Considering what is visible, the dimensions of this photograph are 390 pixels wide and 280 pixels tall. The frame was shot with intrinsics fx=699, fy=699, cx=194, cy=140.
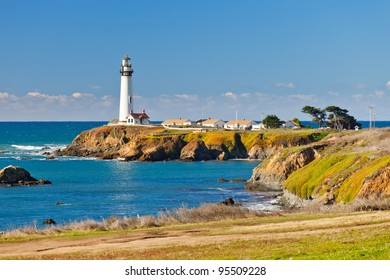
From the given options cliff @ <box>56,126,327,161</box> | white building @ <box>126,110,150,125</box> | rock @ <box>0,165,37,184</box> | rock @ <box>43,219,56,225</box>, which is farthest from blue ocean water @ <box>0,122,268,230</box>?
white building @ <box>126,110,150,125</box>

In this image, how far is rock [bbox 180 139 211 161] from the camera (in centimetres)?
15475

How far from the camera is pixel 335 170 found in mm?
70500

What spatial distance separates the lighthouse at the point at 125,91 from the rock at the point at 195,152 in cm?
3832

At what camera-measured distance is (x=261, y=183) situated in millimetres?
91562

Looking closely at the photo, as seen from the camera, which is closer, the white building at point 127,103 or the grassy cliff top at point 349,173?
the grassy cliff top at point 349,173

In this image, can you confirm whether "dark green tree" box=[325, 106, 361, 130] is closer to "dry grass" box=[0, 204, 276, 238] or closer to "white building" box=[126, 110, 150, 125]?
"white building" box=[126, 110, 150, 125]

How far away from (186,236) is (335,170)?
1454 inches

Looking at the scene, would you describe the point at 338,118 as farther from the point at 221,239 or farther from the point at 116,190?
the point at 221,239

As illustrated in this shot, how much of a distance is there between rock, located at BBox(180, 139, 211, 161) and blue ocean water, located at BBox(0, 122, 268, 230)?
526cm

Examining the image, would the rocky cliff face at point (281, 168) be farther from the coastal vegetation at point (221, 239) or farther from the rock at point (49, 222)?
the coastal vegetation at point (221, 239)

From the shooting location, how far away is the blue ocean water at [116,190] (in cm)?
7325

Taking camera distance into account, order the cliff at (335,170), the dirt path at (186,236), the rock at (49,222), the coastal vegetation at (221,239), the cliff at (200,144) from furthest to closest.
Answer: the cliff at (200,144) → the rock at (49,222) → the cliff at (335,170) → the dirt path at (186,236) → the coastal vegetation at (221,239)

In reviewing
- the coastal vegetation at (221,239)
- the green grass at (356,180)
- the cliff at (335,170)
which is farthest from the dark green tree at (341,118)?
the coastal vegetation at (221,239)

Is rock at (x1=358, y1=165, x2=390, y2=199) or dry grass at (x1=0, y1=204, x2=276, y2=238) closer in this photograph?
dry grass at (x1=0, y1=204, x2=276, y2=238)
